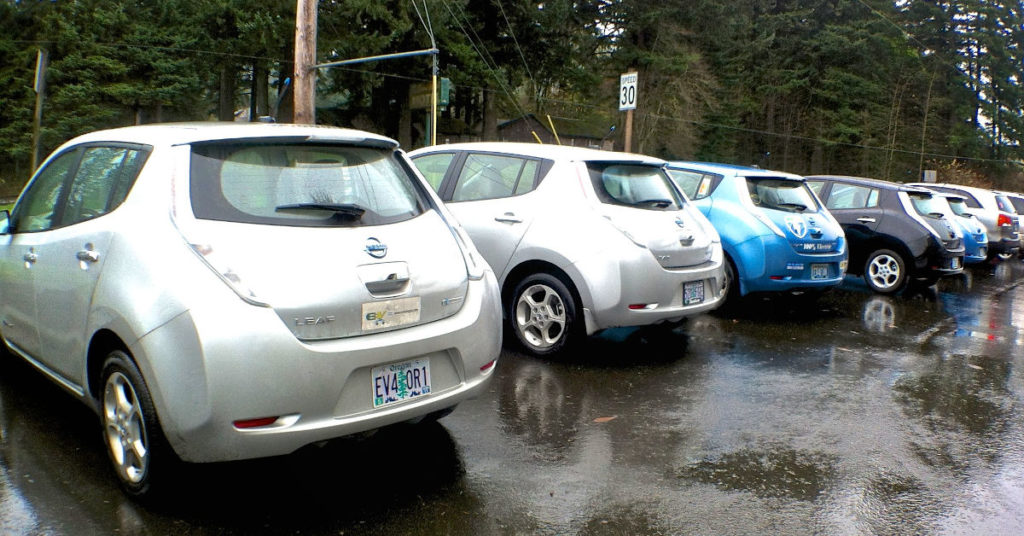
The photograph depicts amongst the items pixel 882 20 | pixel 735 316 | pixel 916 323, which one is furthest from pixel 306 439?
pixel 882 20

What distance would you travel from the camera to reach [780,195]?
877 cm

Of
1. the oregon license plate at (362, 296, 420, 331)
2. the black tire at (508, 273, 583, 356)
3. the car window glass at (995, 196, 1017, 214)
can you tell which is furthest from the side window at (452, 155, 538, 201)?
the car window glass at (995, 196, 1017, 214)

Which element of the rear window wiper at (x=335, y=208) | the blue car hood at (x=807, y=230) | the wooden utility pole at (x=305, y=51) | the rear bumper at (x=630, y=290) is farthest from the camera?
the wooden utility pole at (x=305, y=51)

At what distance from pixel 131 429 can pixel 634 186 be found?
14.0 ft

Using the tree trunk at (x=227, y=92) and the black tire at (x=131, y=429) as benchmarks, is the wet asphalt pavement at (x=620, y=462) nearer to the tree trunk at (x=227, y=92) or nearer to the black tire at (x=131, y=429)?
the black tire at (x=131, y=429)

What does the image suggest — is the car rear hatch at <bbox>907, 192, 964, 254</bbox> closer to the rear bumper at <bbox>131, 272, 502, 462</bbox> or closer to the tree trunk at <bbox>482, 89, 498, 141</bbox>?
the rear bumper at <bbox>131, 272, 502, 462</bbox>

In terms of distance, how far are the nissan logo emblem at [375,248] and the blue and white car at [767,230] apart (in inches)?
221

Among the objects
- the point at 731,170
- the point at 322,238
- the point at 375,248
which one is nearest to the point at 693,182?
the point at 731,170

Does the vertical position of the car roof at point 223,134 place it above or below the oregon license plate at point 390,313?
above

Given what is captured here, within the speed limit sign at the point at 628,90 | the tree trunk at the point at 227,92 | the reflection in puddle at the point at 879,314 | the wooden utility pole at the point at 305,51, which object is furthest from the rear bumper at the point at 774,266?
the tree trunk at the point at 227,92

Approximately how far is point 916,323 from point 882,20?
4674cm

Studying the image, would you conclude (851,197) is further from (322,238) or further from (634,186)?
A: (322,238)

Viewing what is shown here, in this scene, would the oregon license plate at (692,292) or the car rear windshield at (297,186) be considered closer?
the car rear windshield at (297,186)

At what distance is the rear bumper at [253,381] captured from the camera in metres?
3.10
